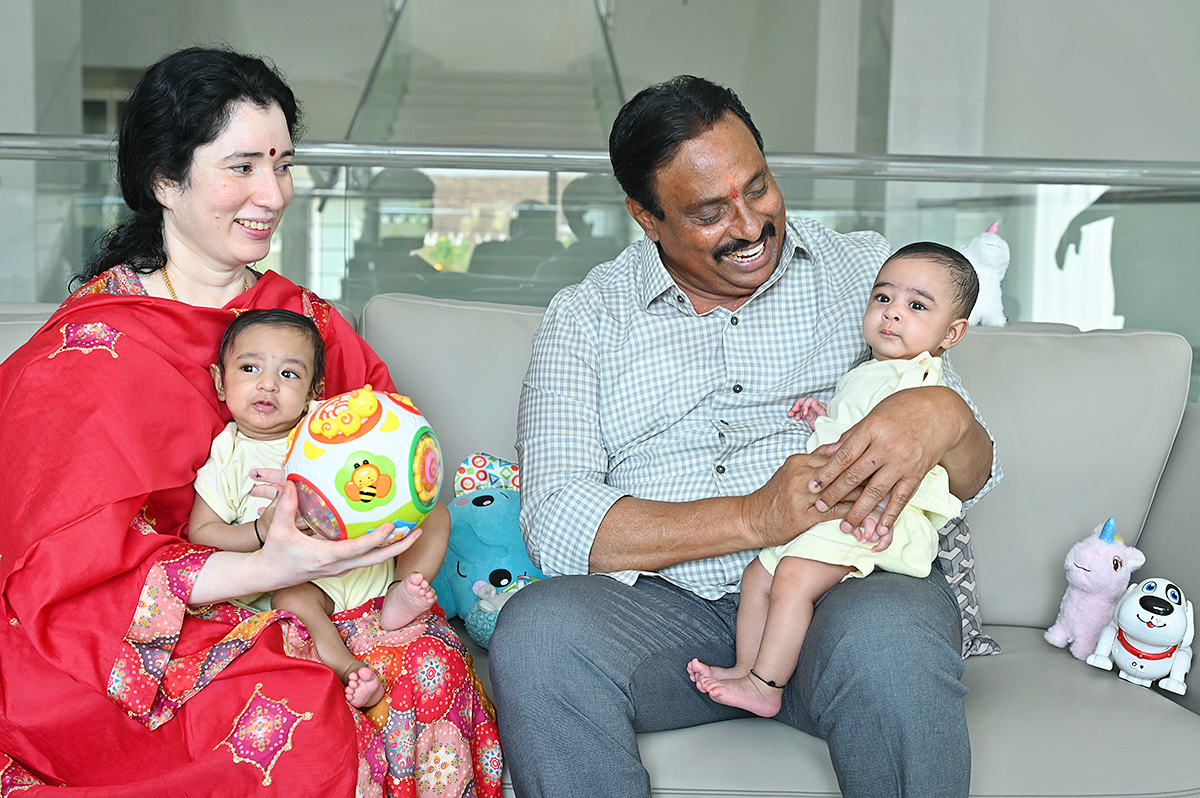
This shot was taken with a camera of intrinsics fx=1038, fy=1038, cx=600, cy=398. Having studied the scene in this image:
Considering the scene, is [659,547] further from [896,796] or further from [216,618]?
[216,618]

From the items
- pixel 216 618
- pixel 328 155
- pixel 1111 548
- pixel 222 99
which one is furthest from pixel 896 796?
pixel 328 155

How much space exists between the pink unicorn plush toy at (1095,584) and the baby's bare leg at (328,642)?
1.14m

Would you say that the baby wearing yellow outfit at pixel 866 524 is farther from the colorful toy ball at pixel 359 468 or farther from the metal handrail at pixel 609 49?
the metal handrail at pixel 609 49

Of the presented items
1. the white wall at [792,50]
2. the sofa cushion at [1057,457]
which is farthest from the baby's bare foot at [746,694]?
the white wall at [792,50]

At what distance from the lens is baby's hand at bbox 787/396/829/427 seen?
5.40ft

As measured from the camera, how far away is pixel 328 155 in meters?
2.97

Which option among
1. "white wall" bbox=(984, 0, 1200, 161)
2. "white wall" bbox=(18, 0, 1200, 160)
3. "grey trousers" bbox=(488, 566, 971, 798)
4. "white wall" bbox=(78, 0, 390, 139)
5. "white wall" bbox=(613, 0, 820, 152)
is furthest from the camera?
"white wall" bbox=(78, 0, 390, 139)

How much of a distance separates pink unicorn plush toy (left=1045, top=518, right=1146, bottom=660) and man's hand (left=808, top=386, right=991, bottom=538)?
1.44 feet

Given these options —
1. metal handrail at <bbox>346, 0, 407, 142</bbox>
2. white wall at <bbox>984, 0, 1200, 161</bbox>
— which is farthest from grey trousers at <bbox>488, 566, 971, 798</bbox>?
white wall at <bbox>984, 0, 1200, 161</bbox>

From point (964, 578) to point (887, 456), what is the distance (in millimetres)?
376

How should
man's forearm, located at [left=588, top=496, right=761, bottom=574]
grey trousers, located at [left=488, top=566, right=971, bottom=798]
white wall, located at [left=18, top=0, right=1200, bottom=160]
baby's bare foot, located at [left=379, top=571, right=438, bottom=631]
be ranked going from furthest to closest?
1. white wall, located at [left=18, top=0, right=1200, bottom=160]
2. man's forearm, located at [left=588, top=496, right=761, bottom=574]
3. baby's bare foot, located at [left=379, top=571, right=438, bottom=631]
4. grey trousers, located at [left=488, top=566, right=971, bottom=798]

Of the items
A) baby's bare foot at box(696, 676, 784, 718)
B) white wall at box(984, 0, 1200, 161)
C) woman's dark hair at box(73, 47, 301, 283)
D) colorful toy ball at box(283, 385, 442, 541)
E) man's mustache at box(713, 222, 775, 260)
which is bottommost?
baby's bare foot at box(696, 676, 784, 718)

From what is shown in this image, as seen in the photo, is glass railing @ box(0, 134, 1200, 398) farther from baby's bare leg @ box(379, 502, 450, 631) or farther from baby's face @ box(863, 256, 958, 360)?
baby's bare leg @ box(379, 502, 450, 631)

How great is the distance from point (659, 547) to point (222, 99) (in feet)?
2.91
